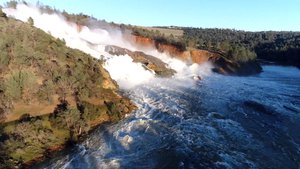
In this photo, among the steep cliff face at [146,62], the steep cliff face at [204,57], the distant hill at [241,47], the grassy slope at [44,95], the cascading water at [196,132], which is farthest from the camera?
the distant hill at [241,47]

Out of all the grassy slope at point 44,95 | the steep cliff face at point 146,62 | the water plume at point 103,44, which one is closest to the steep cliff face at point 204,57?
the water plume at point 103,44

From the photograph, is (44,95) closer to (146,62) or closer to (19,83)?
(19,83)

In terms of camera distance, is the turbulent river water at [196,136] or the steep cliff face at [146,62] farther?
the steep cliff face at [146,62]

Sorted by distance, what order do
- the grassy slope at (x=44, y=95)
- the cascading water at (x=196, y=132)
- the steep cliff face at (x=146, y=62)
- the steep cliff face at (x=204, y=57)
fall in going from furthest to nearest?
1. the steep cliff face at (x=204, y=57)
2. the steep cliff face at (x=146, y=62)
3. the grassy slope at (x=44, y=95)
4. the cascading water at (x=196, y=132)

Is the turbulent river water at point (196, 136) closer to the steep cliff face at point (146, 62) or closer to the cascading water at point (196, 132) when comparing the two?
the cascading water at point (196, 132)

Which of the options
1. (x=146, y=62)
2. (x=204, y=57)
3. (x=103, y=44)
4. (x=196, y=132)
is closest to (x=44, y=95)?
(x=196, y=132)

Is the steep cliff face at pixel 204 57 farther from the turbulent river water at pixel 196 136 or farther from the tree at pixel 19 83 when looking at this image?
the tree at pixel 19 83

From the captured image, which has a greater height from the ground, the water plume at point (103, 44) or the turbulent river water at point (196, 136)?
the water plume at point (103, 44)

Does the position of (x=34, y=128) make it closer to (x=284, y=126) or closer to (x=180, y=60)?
(x=284, y=126)
